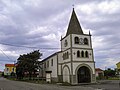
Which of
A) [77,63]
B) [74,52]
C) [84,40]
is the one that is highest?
[84,40]

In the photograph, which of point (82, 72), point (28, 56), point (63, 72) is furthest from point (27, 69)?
point (82, 72)

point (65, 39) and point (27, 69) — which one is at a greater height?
point (65, 39)

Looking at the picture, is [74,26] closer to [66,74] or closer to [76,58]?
[76,58]

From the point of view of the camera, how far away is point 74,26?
3869cm

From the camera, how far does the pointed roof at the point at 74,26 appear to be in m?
38.1

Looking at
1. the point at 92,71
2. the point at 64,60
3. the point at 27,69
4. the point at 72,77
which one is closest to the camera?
the point at 72,77

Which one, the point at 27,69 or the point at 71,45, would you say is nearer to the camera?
the point at 71,45

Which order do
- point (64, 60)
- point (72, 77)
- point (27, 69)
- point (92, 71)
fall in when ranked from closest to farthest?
1. point (72, 77)
2. point (92, 71)
3. point (64, 60)
4. point (27, 69)

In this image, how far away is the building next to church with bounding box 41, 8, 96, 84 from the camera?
35688 mm

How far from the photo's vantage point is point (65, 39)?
39719mm

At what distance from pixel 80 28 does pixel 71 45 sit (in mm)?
5459

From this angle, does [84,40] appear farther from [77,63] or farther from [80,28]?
[77,63]

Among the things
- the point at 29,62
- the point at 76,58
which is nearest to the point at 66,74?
the point at 76,58

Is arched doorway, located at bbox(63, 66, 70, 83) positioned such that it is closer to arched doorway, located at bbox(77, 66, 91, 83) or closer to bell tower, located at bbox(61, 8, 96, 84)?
bell tower, located at bbox(61, 8, 96, 84)
